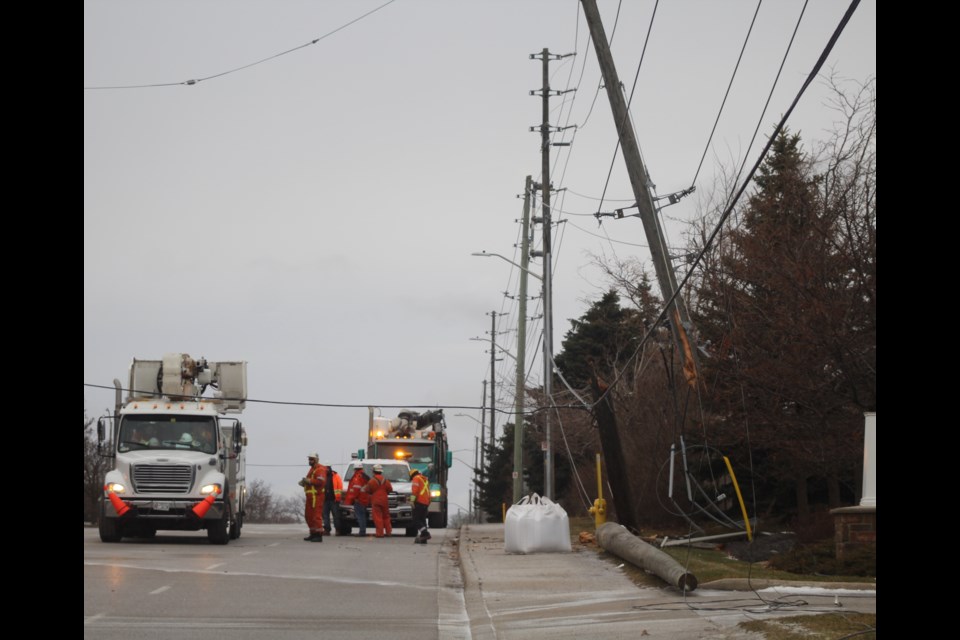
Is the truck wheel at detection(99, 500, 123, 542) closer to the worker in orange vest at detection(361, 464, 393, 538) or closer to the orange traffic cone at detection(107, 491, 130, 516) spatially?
the orange traffic cone at detection(107, 491, 130, 516)

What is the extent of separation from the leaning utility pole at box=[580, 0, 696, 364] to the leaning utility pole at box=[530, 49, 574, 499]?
1274 cm

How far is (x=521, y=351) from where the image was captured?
43344mm

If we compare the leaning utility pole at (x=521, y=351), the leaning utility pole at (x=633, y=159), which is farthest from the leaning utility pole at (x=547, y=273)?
the leaning utility pole at (x=633, y=159)

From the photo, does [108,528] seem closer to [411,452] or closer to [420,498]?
[420,498]

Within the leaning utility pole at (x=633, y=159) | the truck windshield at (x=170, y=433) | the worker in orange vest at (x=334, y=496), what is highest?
the leaning utility pole at (x=633, y=159)

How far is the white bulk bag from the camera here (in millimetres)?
22047

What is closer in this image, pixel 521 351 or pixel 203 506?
pixel 203 506

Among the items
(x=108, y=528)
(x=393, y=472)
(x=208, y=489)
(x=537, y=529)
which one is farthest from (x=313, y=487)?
(x=537, y=529)

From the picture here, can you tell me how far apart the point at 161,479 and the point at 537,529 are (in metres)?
7.97

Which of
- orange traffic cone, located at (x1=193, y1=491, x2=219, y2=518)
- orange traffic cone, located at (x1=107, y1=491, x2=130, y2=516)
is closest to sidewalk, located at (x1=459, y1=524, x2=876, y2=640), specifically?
orange traffic cone, located at (x1=193, y1=491, x2=219, y2=518)

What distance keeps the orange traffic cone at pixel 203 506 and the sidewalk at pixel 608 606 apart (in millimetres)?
9102

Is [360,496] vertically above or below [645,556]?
below

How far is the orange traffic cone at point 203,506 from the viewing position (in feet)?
83.7

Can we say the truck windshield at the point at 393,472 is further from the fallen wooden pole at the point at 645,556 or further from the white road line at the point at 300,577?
the white road line at the point at 300,577
